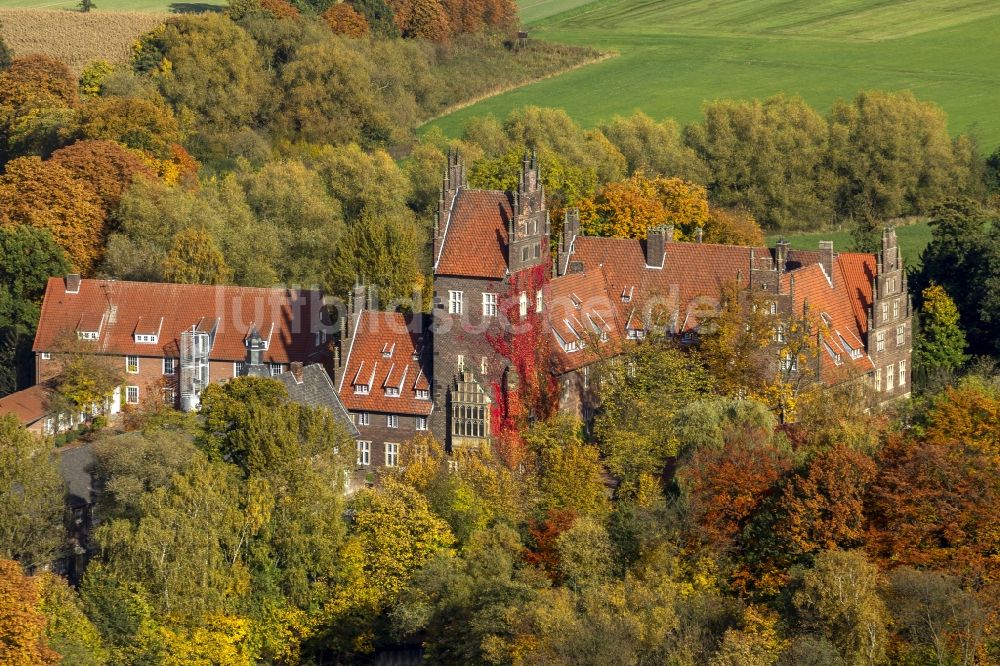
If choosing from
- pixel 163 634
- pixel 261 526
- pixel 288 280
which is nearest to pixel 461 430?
pixel 261 526

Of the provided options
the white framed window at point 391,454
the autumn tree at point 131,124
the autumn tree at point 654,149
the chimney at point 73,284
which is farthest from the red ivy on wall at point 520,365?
the autumn tree at point 654,149

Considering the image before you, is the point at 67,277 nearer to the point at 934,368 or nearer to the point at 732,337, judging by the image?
the point at 732,337

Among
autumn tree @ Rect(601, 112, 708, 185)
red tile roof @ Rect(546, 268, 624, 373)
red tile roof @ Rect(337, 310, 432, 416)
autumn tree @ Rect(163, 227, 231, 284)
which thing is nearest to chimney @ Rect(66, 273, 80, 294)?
autumn tree @ Rect(163, 227, 231, 284)

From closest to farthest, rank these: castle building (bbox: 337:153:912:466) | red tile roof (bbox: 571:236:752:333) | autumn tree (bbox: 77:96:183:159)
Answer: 1. castle building (bbox: 337:153:912:466)
2. red tile roof (bbox: 571:236:752:333)
3. autumn tree (bbox: 77:96:183:159)

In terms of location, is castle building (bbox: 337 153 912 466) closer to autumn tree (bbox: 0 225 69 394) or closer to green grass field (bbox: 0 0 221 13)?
autumn tree (bbox: 0 225 69 394)

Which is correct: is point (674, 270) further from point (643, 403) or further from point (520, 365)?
point (643, 403)

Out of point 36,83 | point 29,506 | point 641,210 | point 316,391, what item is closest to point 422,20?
point 36,83
